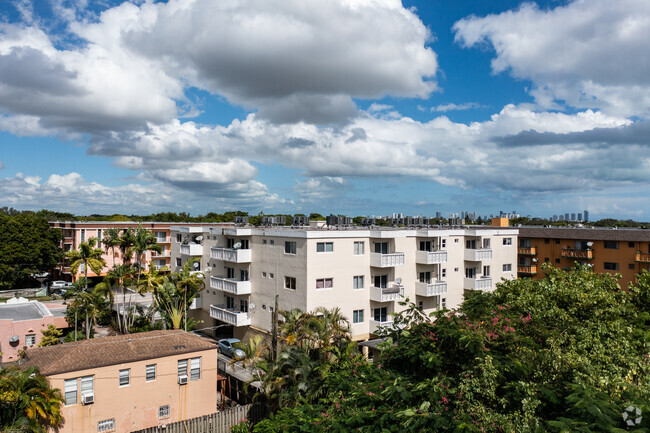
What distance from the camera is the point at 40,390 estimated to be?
66.7 ft

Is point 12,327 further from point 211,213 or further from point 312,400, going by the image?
point 211,213

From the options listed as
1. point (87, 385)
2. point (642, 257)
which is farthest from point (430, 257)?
point (87, 385)

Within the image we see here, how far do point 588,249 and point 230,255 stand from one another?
4279 cm

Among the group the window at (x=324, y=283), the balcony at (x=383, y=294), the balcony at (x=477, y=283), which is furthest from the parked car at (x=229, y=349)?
the balcony at (x=477, y=283)

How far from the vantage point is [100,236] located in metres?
69.6

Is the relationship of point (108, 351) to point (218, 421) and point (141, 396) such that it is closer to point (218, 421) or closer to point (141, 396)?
point (141, 396)

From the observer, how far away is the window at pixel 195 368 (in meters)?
26.5

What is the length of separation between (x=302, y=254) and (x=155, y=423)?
617 inches

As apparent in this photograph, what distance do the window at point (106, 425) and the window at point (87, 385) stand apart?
1873 mm

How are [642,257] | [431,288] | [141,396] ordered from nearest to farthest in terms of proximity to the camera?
[141,396]
[431,288]
[642,257]

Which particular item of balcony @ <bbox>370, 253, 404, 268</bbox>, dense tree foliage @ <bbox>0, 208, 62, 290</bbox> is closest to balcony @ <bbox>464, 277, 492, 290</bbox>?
balcony @ <bbox>370, 253, 404, 268</bbox>

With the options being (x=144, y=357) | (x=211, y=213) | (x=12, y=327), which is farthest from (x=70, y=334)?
(x=211, y=213)

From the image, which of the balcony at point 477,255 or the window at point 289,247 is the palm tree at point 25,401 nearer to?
the window at point 289,247

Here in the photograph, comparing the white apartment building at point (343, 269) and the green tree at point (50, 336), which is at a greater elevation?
the white apartment building at point (343, 269)
